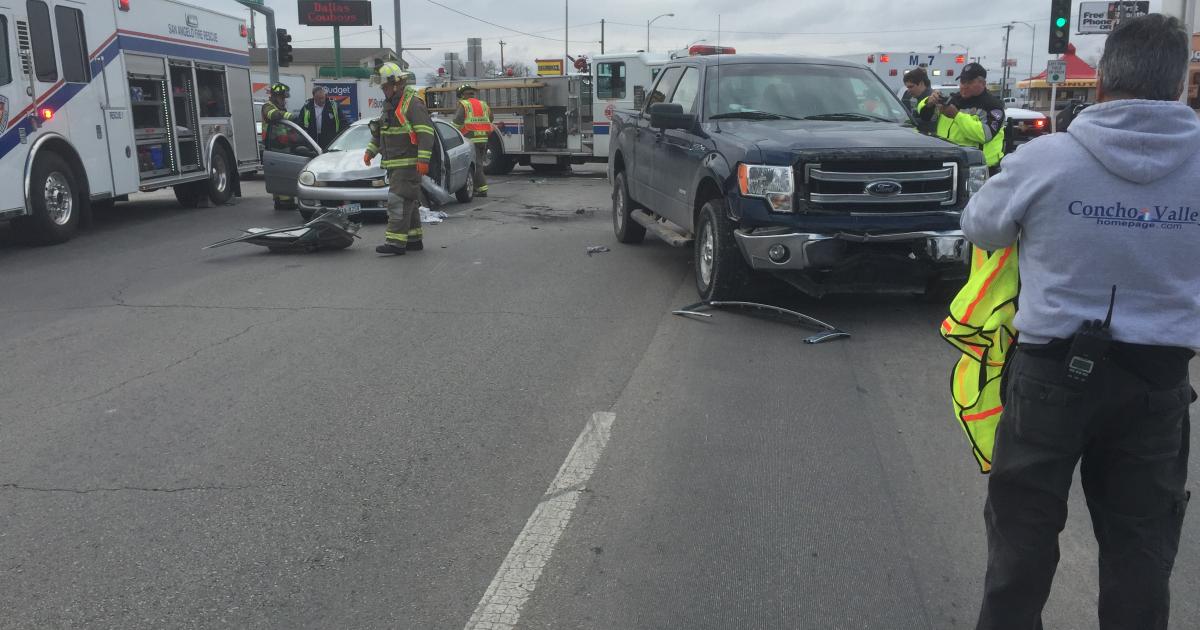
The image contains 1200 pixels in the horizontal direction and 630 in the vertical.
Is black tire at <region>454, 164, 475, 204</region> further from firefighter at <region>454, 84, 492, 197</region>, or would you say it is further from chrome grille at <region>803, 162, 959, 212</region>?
chrome grille at <region>803, 162, 959, 212</region>

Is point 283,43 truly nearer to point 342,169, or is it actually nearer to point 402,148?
point 342,169

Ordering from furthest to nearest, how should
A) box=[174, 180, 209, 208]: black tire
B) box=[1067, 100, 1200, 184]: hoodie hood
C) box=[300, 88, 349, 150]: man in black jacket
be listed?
box=[300, 88, 349, 150]: man in black jacket
box=[174, 180, 209, 208]: black tire
box=[1067, 100, 1200, 184]: hoodie hood

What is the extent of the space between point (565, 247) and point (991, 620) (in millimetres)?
9018

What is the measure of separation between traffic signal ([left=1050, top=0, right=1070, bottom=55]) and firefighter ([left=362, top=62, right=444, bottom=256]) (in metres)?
14.2

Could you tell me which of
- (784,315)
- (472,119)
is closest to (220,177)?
(472,119)

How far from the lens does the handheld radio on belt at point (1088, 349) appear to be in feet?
7.86

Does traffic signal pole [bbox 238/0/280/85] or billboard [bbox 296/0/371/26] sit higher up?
billboard [bbox 296/0/371/26]

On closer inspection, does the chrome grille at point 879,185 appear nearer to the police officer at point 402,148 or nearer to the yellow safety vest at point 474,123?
the police officer at point 402,148

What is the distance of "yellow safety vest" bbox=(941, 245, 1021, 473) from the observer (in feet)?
9.06

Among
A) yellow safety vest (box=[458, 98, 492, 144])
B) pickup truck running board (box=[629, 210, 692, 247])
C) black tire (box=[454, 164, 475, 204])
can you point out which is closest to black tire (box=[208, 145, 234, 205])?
black tire (box=[454, 164, 475, 204])

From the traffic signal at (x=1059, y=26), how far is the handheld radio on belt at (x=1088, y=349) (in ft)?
63.7

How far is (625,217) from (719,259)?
384 cm

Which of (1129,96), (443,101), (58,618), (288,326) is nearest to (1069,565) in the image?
(1129,96)

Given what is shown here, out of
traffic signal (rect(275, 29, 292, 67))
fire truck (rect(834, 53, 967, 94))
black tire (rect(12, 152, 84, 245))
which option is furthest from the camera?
fire truck (rect(834, 53, 967, 94))
